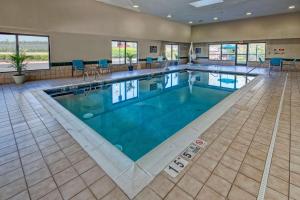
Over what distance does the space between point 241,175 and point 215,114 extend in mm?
1704

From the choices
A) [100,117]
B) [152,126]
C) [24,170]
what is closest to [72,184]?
[24,170]

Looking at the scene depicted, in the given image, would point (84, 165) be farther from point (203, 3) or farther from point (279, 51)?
point (279, 51)

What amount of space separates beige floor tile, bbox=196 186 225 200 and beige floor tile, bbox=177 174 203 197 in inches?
1.4

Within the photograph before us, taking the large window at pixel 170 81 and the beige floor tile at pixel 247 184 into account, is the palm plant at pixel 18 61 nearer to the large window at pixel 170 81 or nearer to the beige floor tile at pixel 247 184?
the large window at pixel 170 81

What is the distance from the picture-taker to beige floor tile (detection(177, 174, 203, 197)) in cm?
152

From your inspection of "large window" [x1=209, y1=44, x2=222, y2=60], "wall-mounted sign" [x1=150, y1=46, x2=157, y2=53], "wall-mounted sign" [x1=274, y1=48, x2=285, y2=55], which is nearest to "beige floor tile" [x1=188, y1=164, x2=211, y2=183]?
"wall-mounted sign" [x1=150, y1=46, x2=157, y2=53]

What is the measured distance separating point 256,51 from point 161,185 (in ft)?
42.8

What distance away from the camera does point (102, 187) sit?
5.15 feet

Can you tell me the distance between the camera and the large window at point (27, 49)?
6.23 m

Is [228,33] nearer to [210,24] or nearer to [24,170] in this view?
[210,24]

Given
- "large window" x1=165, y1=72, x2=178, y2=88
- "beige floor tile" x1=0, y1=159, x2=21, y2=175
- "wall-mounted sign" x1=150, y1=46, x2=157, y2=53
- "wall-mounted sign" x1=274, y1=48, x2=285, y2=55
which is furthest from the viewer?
"wall-mounted sign" x1=150, y1=46, x2=157, y2=53

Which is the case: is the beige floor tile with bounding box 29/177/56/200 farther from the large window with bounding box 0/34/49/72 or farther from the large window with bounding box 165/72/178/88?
the large window with bounding box 0/34/49/72

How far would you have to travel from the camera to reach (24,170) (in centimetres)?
181

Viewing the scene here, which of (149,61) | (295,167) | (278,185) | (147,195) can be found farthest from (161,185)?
(149,61)
